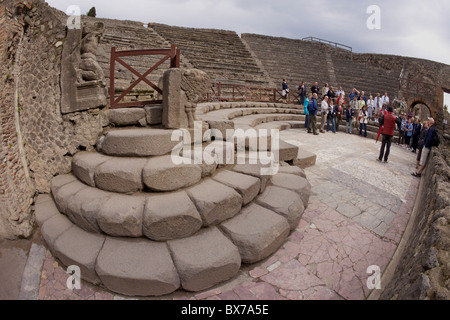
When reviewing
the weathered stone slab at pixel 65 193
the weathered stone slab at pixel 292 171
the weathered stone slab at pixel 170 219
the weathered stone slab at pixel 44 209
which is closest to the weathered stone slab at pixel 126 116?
the weathered stone slab at pixel 65 193

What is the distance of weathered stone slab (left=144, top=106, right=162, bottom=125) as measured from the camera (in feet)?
13.9

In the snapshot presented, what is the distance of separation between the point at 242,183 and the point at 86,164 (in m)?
2.12

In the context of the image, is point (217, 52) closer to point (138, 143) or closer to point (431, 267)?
point (138, 143)

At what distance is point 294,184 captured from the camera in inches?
168

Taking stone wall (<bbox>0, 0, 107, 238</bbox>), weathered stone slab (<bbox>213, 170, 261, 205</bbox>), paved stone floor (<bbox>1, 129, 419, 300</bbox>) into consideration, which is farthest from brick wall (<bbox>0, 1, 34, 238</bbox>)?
weathered stone slab (<bbox>213, 170, 261, 205</bbox>)

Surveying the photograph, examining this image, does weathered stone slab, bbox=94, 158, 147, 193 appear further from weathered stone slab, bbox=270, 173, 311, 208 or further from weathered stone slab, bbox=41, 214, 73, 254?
weathered stone slab, bbox=270, 173, 311, 208

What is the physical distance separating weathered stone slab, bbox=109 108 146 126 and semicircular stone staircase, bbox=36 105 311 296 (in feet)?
0.99

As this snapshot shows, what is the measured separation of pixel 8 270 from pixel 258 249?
9.25 feet

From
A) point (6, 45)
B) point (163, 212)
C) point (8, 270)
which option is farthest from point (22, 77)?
point (163, 212)

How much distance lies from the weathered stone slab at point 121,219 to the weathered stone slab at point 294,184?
2240 millimetres

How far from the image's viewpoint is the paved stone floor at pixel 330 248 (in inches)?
105

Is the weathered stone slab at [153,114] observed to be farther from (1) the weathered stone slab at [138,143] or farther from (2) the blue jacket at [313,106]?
(2) the blue jacket at [313,106]

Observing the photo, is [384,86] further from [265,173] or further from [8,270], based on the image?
[8,270]

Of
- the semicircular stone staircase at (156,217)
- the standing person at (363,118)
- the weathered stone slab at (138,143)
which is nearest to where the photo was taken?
the semicircular stone staircase at (156,217)
